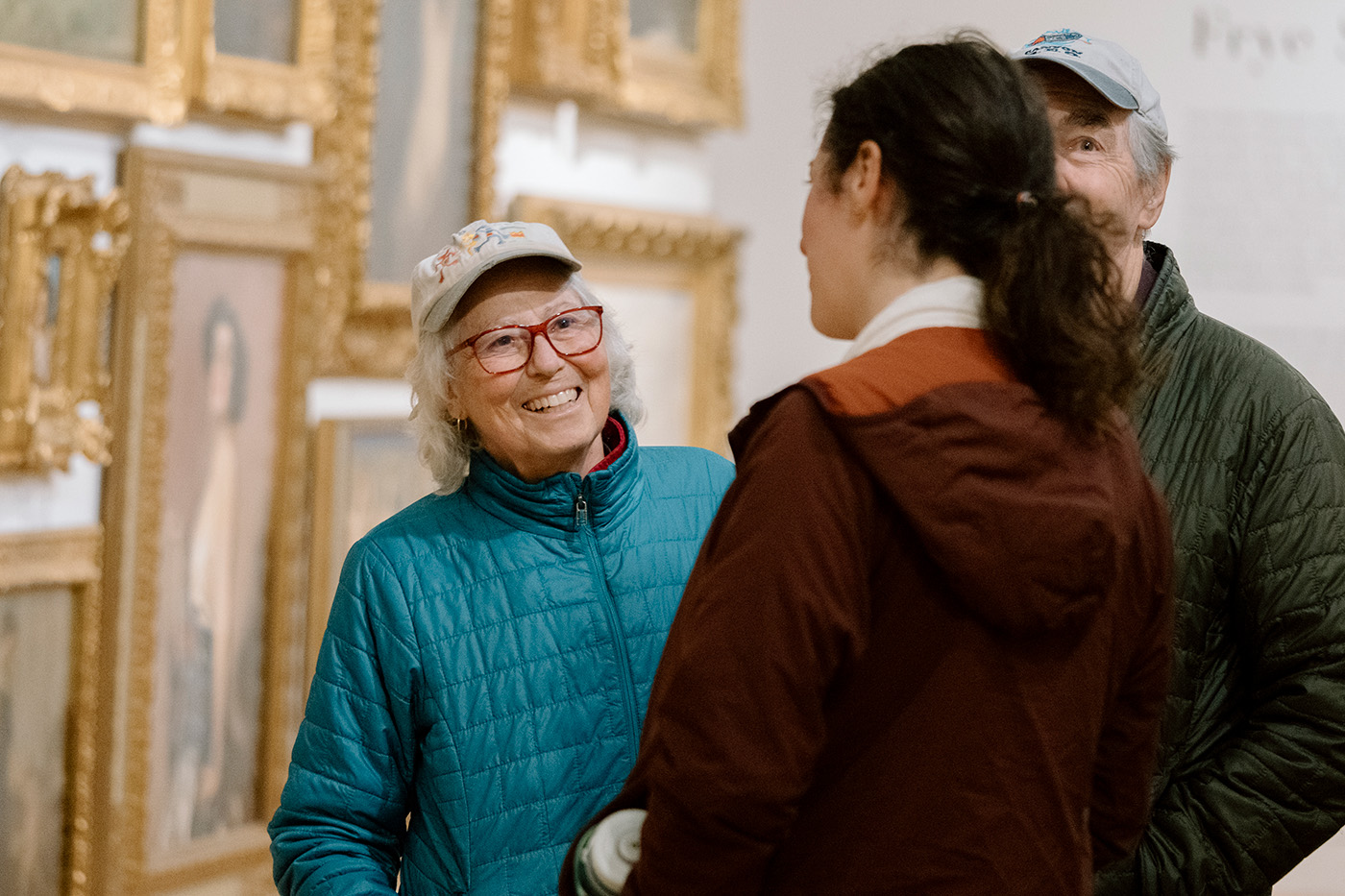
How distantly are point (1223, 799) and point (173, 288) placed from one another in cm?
177

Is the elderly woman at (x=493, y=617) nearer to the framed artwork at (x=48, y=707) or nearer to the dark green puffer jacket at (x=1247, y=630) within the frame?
the dark green puffer jacket at (x=1247, y=630)

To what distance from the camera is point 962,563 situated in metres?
0.93

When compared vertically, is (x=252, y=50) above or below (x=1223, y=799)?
above

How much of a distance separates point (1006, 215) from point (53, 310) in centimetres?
161

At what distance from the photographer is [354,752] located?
1.47 m

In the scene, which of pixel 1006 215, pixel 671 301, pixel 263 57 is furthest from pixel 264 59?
pixel 1006 215

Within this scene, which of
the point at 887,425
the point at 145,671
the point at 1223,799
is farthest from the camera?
the point at 145,671

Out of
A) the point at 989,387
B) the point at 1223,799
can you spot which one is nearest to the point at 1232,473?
the point at 1223,799

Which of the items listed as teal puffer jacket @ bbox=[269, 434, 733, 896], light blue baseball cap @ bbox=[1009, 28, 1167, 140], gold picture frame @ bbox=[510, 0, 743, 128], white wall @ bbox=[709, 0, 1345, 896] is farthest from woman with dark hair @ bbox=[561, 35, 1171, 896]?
white wall @ bbox=[709, 0, 1345, 896]

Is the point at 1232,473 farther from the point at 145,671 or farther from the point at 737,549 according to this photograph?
the point at 145,671

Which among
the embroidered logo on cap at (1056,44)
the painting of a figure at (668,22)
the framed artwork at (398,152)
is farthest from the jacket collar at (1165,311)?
the painting of a figure at (668,22)

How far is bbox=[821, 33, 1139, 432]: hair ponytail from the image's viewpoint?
98cm

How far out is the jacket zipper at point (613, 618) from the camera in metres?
1.55

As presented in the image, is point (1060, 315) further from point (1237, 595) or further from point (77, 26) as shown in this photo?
point (77, 26)
